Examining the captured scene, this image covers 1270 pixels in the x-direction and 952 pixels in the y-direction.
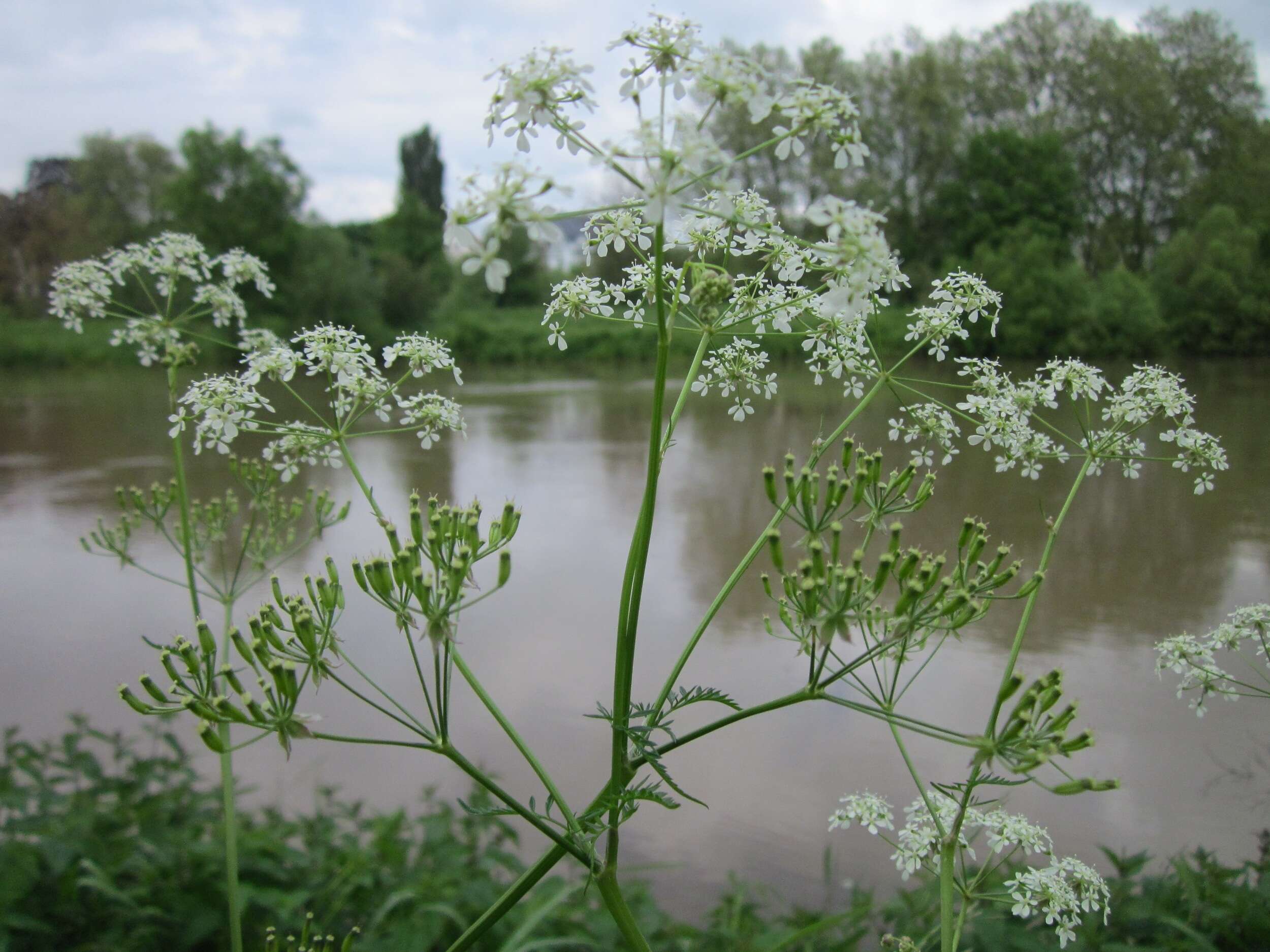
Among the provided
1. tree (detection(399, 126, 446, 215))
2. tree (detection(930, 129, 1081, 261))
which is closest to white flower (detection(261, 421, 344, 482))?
tree (detection(930, 129, 1081, 261))

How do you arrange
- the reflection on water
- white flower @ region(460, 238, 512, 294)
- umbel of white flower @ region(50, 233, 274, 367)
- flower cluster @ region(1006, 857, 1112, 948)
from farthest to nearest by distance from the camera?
the reflection on water → umbel of white flower @ region(50, 233, 274, 367) → flower cluster @ region(1006, 857, 1112, 948) → white flower @ region(460, 238, 512, 294)

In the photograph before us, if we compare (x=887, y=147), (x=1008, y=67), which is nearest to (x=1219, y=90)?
(x=1008, y=67)

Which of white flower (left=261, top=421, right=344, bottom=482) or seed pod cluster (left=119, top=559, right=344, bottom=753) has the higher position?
white flower (left=261, top=421, right=344, bottom=482)

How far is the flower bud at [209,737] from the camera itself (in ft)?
1.75

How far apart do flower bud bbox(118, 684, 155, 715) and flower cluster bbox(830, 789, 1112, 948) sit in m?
0.57

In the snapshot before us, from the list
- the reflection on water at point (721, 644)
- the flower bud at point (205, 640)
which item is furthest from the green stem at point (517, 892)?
the reflection on water at point (721, 644)

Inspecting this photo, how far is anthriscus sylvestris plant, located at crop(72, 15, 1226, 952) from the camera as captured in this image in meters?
0.49

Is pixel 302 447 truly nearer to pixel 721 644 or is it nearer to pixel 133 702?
pixel 133 702

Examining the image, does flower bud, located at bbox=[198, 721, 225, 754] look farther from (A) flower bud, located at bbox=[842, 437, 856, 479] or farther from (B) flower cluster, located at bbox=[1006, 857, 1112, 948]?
(B) flower cluster, located at bbox=[1006, 857, 1112, 948]

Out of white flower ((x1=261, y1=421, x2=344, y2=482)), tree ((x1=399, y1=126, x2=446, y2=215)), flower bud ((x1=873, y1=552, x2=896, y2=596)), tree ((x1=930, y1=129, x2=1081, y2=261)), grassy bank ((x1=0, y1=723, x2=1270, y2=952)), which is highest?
tree ((x1=399, y1=126, x2=446, y2=215))

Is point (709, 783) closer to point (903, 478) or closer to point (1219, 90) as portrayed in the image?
point (903, 478)

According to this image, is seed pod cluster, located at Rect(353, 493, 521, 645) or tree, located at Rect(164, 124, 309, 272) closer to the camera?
seed pod cluster, located at Rect(353, 493, 521, 645)

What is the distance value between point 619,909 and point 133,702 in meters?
0.36

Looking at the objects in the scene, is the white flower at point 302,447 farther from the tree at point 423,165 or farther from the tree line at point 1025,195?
the tree at point 423,165
